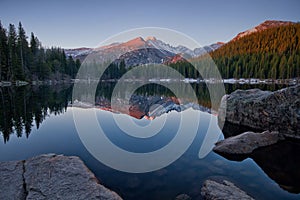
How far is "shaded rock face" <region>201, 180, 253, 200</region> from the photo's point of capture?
15.2 ft

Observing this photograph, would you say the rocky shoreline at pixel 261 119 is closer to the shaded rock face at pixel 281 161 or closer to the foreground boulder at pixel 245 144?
the foreground boulder at pixel 245 144

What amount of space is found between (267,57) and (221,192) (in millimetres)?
95878

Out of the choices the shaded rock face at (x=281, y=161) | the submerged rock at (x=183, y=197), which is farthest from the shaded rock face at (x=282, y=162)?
the submerged rock at (x=183, y=197)

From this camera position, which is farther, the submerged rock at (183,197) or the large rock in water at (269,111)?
the large rock in water at (269,111)

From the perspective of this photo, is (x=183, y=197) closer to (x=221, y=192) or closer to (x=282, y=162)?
(x=221, y=192)

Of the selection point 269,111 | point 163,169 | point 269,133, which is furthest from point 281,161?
point 163,169

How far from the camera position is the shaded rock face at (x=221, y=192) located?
4629mm

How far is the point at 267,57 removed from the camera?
83062 millimetres

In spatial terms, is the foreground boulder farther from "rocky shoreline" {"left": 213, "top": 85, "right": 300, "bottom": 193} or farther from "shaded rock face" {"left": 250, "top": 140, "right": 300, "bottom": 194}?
"shaded rock face" {"left": 250, "top": 140, "right": 300, "bottom": 194}

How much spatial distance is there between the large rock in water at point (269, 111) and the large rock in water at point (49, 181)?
32.7ft

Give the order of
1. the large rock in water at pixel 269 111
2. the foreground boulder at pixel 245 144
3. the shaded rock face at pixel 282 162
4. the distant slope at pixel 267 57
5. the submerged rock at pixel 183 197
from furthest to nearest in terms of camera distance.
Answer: the distant slope at pixel 267 57, the large rock in water at pixel 269 111, the foreground boulder at pixel 245 144, the shaded rock face at pixel 282 162, the submerged rock at pixel 183 197

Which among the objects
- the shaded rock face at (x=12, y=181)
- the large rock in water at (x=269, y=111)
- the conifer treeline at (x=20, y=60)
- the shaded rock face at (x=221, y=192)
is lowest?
the shaded rock face at (x=221, y=192)

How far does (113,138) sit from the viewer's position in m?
10.7

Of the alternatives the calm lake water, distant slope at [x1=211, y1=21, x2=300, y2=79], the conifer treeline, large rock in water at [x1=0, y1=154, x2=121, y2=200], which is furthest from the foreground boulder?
distant slope at [x1=211, y1=21, x2=300, y2=79]
